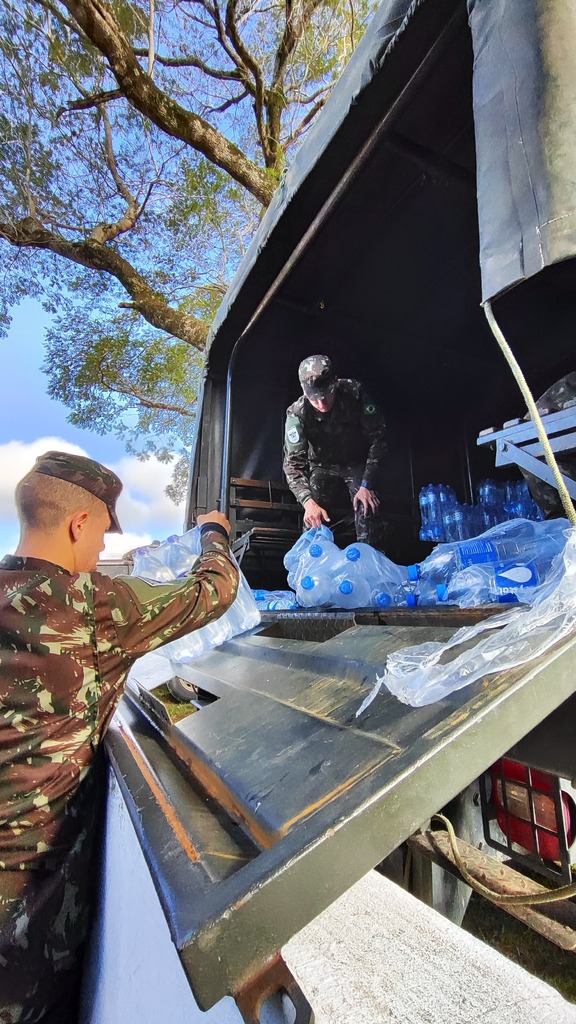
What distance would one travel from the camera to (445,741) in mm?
688

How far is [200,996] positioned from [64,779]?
1.01 metres

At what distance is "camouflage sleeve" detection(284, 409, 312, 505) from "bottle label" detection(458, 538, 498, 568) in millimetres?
1443

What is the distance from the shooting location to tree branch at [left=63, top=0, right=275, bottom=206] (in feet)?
19.6

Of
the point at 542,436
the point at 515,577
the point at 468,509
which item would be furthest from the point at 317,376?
the point at 542,436

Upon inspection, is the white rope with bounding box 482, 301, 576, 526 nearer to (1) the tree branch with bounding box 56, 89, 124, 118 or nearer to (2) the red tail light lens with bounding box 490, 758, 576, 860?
(2) the red tail light lens with bounding box 490, 758, 576, 860

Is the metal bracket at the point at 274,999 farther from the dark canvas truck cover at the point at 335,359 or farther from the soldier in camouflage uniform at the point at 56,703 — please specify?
the soldier in camouflage uniform at the point at 56,703

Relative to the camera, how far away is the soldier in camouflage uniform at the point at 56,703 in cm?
125

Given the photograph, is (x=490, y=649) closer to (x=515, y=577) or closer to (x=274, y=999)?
(x=274, y=999)

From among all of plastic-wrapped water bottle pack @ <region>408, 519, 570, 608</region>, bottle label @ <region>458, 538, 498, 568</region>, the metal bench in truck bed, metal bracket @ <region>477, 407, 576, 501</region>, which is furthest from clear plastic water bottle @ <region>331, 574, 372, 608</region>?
the metal bench in truck bed

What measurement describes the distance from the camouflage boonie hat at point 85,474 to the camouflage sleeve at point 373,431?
110 inches

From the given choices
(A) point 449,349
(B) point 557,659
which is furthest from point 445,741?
(A) point 449,349

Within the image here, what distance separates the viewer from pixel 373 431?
169 inches

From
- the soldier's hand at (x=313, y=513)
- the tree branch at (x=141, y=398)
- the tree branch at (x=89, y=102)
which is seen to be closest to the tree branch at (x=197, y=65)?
the tree branch at (x=89, y=102)

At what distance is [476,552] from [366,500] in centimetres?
136
